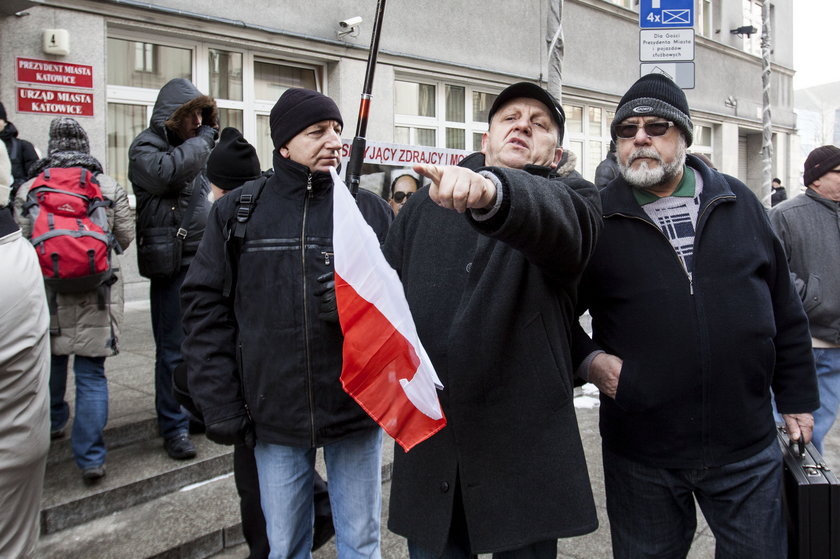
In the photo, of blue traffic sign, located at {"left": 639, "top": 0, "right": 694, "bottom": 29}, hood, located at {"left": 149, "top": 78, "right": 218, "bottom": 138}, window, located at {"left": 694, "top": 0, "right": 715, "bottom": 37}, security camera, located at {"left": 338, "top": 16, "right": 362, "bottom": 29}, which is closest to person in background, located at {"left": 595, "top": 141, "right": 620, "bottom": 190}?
blue traffic sign, located at {"left": 639, "top": 0, "right": 694, "bottom": 29}

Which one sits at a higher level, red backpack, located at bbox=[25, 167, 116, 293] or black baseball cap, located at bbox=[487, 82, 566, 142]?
black baseball cap, located at bbox=[487, 82, 566, 142]

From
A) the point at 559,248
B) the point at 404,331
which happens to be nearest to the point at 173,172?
the point at 404,331

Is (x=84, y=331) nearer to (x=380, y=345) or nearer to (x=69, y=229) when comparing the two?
(x=69, y=229)

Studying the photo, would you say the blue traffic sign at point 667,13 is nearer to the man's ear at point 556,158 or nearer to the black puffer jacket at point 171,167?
the black puffer jacket at point 171,167

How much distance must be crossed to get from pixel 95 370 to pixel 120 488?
0.64m

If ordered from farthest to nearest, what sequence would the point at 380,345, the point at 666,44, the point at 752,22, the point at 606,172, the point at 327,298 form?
the point at 752,22, the point at 606,172, the point at 666,44, the point at 327,298, the point at 380,345

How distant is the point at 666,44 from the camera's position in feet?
18.6

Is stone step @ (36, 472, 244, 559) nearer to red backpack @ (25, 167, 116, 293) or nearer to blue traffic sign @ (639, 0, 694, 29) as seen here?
red backpack @ (25, 167, 116, 293)

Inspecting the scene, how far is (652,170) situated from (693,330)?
0.55 meters

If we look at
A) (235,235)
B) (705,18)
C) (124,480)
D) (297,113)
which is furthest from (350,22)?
(705,18)

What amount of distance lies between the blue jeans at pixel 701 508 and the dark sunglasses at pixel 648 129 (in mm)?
1104

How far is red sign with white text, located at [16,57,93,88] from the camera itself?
733 centimetres

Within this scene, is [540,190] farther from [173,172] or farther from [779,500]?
[173,172]

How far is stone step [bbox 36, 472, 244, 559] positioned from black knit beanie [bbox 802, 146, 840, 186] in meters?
3.69
